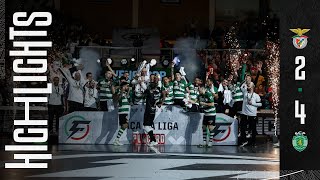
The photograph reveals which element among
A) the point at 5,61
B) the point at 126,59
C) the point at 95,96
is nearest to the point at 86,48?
the point at 126,59

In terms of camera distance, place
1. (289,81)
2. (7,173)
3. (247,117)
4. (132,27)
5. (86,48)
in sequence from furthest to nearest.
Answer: (247,117), (86,48), (132,27), (7,173), (289,81)

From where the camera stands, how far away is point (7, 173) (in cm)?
609

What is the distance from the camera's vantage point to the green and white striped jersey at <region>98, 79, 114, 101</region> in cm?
1086

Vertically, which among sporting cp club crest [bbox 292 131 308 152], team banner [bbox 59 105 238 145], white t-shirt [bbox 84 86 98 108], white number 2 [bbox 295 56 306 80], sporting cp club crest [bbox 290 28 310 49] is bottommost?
team banner [bbox 59 105 238 145]

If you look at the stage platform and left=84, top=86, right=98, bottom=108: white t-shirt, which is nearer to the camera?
the stage platform

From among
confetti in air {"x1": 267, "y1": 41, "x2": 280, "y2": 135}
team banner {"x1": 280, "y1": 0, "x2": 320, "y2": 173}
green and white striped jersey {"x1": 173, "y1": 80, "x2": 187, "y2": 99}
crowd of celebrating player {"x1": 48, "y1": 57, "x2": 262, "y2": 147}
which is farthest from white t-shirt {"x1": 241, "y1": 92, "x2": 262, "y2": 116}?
team banner {"x1": 280, "y1": 0, "x2": 320, "y2": 173}

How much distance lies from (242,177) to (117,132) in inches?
157

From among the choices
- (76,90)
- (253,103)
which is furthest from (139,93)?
(253,103)

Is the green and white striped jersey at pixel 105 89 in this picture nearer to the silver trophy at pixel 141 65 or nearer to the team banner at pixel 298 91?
the silver trophy at pixel 141 65

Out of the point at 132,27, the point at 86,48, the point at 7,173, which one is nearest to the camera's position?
the point at 7,173

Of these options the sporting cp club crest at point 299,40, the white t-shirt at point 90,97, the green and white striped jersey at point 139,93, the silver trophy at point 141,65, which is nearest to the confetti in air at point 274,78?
the silver trophy at point 141,65

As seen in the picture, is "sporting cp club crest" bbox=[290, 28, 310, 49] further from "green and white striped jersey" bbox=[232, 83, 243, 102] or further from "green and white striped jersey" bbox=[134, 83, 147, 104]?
"green and white striped jersey" bbox=[134, 83, 147, 104]

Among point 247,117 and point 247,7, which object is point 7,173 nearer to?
point 247,7

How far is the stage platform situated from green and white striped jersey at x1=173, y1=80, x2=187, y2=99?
85 cm
